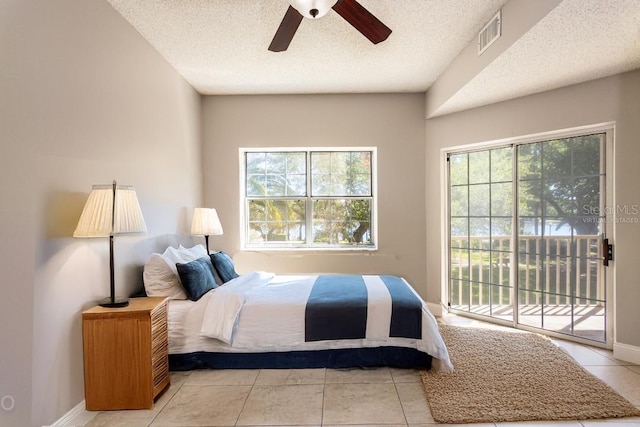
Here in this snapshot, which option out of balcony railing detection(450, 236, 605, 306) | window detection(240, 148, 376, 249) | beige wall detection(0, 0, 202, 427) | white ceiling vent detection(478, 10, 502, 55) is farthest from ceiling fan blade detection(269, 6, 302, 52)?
balcony railing detection(450, 236, 605, 306)

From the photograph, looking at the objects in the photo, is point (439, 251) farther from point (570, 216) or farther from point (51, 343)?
point (51, 343)

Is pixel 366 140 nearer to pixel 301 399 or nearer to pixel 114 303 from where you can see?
pixel 301 399

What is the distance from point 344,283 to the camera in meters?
3.32

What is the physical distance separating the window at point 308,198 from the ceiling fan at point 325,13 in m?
2.19

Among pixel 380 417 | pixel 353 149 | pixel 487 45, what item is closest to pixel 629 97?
pixel 487 45

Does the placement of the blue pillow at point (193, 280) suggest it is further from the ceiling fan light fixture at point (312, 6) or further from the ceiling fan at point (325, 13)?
the ceiling fan light fixture at point (312, 6)

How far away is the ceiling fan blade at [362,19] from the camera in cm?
200

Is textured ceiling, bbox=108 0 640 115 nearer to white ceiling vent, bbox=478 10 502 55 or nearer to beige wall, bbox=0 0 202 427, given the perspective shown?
white ceiling vent, bbox=478 10 502 55

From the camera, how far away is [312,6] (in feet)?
6.21

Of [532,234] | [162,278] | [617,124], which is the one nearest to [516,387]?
[532,234]

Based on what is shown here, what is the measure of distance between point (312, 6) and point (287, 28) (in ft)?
1.26

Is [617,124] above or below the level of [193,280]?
above

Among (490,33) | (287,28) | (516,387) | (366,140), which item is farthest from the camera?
(366,140)

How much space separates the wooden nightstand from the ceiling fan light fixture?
80.1 inches
